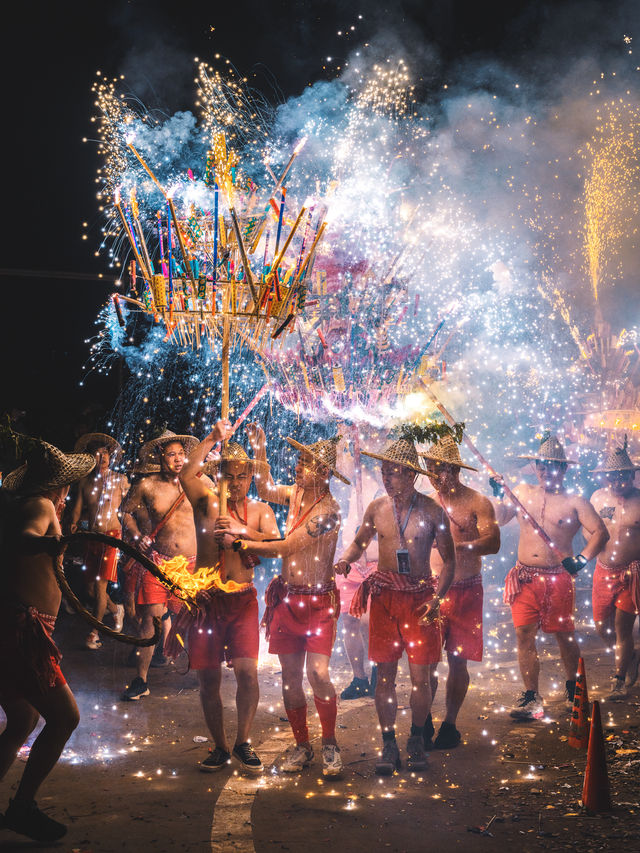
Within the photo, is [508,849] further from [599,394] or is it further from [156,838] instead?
[599,394]

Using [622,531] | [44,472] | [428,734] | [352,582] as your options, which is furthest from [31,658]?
[622,531]

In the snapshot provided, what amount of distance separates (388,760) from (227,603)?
145cm

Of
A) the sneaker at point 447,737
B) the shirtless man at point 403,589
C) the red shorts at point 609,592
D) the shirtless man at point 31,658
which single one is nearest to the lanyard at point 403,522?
the shirtless man at point 403,589

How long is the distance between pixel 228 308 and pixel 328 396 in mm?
4766

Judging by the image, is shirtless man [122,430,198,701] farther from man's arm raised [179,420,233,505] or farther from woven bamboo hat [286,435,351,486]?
woven bamboo hat [286,435,351,486]

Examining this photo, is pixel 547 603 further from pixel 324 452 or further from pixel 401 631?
pixel 324 452

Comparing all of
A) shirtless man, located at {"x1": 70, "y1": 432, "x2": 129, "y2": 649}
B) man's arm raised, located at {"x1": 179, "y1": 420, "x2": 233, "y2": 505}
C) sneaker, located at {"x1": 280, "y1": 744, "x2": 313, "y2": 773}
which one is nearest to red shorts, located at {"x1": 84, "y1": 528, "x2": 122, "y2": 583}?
shirtless man, located at {"x1": 70, "y1": 432, "x2": 129, "y2": 649}

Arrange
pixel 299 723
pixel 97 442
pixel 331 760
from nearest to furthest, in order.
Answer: pixel 331 760 < pixel 299 723 < pixel 97 442

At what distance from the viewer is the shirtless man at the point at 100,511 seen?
862 centimetres

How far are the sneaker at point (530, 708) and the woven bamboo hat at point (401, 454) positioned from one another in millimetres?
2095

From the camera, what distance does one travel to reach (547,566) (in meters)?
6.77

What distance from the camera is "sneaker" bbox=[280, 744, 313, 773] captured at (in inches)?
199

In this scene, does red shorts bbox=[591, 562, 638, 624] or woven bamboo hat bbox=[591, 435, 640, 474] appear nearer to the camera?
red shorts bbox=[591, 562, 638, 624]

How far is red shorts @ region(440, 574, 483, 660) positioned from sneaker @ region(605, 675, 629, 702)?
1.58 m
